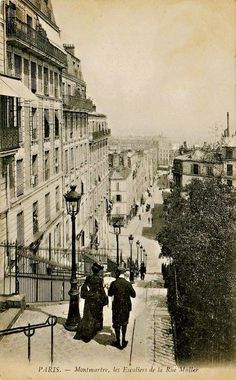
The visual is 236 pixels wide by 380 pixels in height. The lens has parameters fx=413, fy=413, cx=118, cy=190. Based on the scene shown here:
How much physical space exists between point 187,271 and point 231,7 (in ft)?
29.1

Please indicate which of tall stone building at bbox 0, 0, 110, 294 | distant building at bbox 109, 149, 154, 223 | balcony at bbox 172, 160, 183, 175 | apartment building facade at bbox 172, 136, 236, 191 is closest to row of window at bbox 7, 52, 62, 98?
tall stone building at bbox 0, 0, 110, 294

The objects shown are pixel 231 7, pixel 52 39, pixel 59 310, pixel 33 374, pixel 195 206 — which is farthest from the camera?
pixel 195 206

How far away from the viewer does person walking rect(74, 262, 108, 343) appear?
7.86 m

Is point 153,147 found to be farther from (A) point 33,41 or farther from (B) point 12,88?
(B) point 12,88

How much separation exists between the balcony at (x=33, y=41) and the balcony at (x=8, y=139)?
3172 mm

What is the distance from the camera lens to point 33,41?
47.6ft

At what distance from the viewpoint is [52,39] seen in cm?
1559

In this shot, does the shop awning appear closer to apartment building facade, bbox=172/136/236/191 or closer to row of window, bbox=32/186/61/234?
row of window, bbox=32/186/61/234

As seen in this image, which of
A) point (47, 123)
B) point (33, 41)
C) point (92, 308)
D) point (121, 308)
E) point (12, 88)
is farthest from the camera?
point (47, 123)

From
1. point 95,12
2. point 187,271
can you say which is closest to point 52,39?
point 95,12

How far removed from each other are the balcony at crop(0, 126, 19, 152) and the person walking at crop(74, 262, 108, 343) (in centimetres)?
485

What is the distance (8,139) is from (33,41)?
4.91 metres

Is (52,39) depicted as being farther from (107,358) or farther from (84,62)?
(107,358)

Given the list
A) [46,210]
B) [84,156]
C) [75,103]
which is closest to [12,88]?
[46,210]
